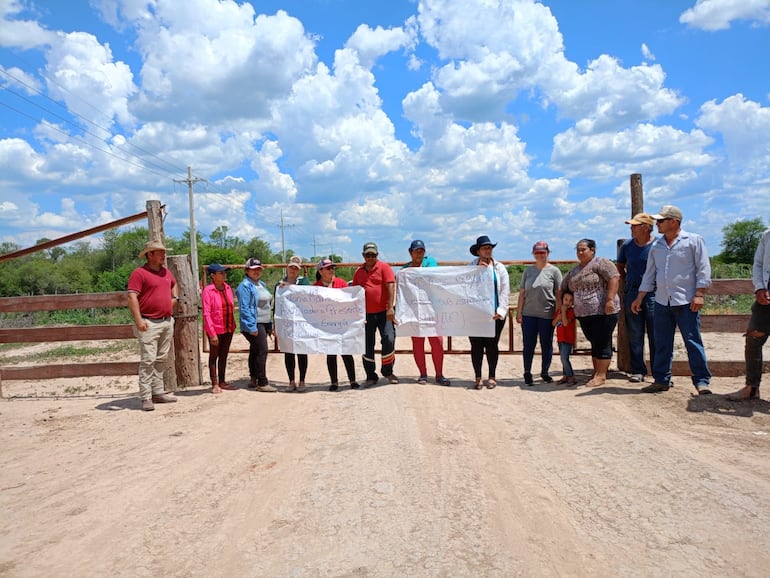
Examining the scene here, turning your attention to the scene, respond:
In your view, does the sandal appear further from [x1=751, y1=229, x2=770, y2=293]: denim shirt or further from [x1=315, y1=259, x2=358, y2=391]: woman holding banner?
[x1=315, y1=259, x2=358, y2=391]: woman holding banner

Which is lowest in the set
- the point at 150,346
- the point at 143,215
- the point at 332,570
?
the point at 332,570

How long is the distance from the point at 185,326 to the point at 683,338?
6.53 metres

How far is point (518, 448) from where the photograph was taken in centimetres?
466

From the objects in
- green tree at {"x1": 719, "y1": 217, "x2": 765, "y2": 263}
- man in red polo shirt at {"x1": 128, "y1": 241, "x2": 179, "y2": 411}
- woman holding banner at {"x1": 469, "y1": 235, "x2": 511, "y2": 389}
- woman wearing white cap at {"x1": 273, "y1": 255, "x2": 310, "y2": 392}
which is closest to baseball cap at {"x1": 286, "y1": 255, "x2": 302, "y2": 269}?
woman wearing white cap at {"x1": 273, "y1": 255, "x2": 310, "y2": 392}

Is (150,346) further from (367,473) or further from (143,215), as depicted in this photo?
(367,473)

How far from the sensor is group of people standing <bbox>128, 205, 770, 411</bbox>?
243 inches

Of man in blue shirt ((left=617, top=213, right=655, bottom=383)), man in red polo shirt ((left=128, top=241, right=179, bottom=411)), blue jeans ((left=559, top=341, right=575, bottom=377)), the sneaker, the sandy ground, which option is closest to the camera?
the sandy ground

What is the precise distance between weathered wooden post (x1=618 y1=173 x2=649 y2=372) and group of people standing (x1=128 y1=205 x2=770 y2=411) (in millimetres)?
354

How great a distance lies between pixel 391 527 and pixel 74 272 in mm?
65013

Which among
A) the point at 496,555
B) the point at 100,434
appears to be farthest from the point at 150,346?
the point at 496,555

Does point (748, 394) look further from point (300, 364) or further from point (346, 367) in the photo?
point (300, 364)

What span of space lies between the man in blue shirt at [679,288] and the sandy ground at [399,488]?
430 millimetres

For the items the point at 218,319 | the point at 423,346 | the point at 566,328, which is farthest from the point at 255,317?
the point at 566,328

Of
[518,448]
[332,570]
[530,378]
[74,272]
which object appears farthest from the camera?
[74,272]
